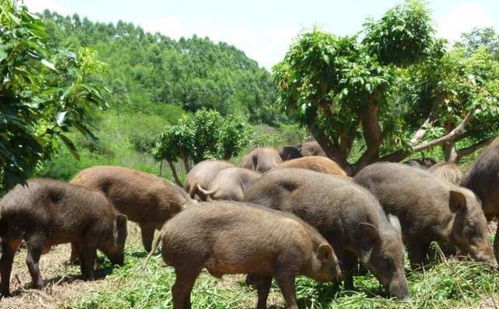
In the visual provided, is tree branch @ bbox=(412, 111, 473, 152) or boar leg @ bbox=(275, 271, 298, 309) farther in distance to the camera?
tree branch @ bbox=(412, 111, 473, 152)

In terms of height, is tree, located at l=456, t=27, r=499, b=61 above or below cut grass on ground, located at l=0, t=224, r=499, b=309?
above

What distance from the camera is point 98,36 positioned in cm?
10931

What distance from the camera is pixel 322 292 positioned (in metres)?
7.34

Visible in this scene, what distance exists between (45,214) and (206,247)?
3088mm

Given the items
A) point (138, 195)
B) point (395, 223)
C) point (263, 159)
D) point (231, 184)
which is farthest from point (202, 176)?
point (395, 223)

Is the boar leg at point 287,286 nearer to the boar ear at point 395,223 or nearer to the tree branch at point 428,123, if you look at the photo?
the boar ear at point 395,223

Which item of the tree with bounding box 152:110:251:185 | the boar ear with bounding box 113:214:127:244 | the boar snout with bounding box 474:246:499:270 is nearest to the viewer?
the boar snout with bounding box 474:246:499:270

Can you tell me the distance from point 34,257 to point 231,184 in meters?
3.80

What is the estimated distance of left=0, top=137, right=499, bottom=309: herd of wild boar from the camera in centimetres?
643

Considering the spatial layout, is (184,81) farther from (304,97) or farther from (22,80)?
(22,80)

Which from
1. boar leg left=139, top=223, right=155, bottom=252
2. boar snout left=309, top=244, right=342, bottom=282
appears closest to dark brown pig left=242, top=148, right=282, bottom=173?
boar leg left=139, top=223, right=155, bottom=252

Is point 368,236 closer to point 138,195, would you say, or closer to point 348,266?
point 348,266

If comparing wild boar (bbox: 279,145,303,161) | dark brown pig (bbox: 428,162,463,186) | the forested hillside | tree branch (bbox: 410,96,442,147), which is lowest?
dark brown pig (bbox: 428,162,463,186)

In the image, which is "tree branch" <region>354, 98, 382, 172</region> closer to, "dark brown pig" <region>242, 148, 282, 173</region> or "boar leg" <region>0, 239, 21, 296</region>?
"dark brown pig" <region>242, 148, 282, 173</region>
